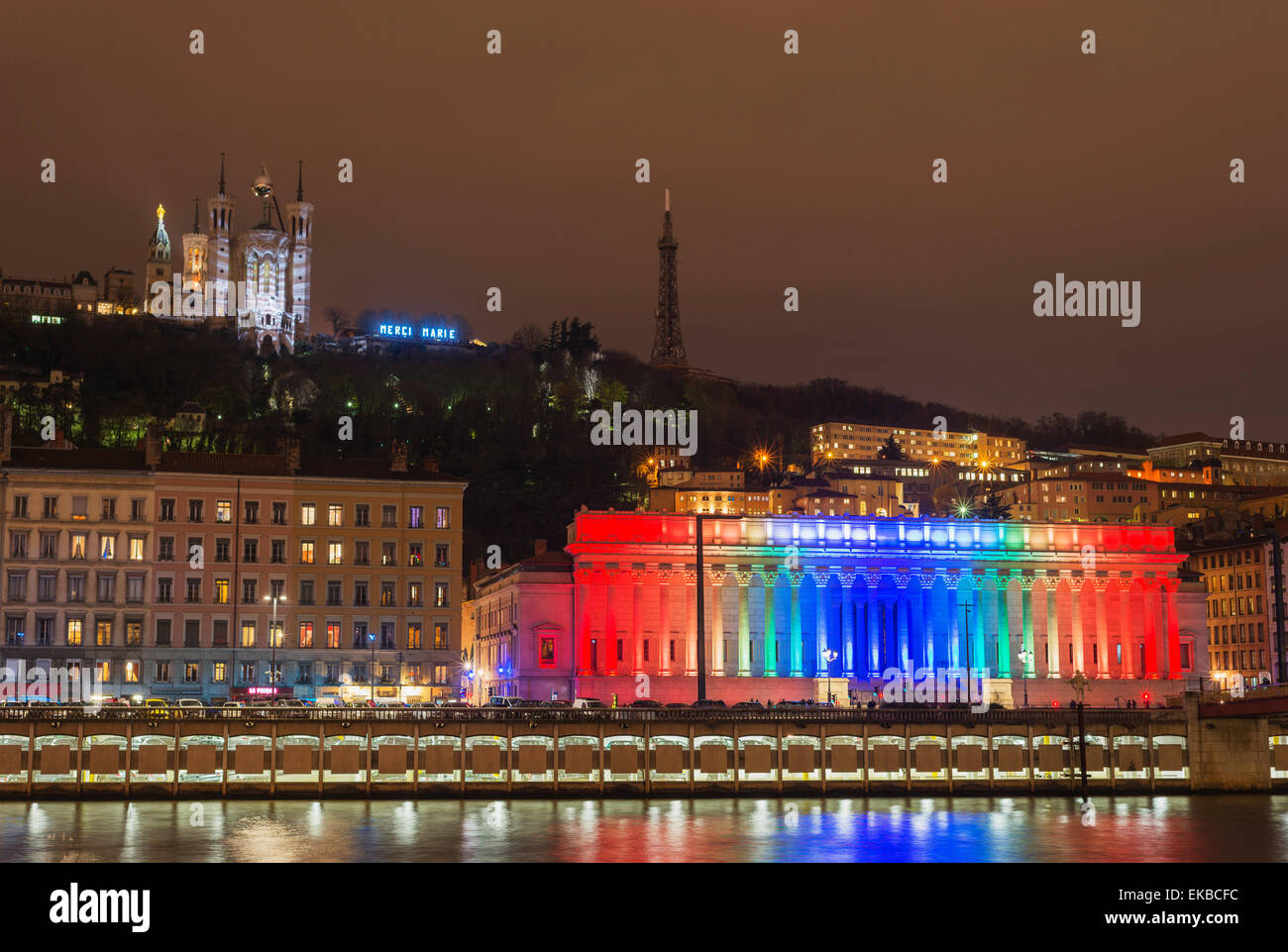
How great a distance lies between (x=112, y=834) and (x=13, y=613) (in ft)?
114

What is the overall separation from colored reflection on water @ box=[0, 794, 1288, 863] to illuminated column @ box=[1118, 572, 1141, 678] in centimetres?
4479

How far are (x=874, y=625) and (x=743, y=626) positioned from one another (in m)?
11.0

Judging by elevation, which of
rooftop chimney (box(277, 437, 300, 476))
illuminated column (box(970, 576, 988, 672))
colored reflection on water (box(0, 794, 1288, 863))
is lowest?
colored reflection on water (box(0, 794, 1288, 863))

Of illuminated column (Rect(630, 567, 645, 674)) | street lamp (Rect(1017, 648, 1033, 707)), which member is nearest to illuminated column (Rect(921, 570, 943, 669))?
street lamp (Rect(1017, 648, 1033, 707))

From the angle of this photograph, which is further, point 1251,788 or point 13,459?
point 13,459

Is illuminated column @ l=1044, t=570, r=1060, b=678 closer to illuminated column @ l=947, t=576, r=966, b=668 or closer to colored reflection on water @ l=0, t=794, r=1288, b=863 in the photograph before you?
illuminated column @ l=947, t=576, r=966, b=668

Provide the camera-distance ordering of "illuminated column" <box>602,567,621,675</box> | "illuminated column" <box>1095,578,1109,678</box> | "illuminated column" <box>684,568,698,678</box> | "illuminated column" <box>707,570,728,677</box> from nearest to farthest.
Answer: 1. "illuminated column" <box>602,567,621,675</box>
2. "illuminated column" <box>684,568,698,678</box>
3. "illuminated column" <box>707,570,728,677</box>
4. "illuminated column" <box>1095,578,1109,678</box>

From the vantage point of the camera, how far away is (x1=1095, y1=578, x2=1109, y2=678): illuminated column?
450ft

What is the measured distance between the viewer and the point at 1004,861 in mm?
68938

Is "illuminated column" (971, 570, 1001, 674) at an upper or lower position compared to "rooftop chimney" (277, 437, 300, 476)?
lower

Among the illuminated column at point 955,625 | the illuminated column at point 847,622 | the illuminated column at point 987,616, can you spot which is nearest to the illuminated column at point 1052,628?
the illuminated column at point 987,616
